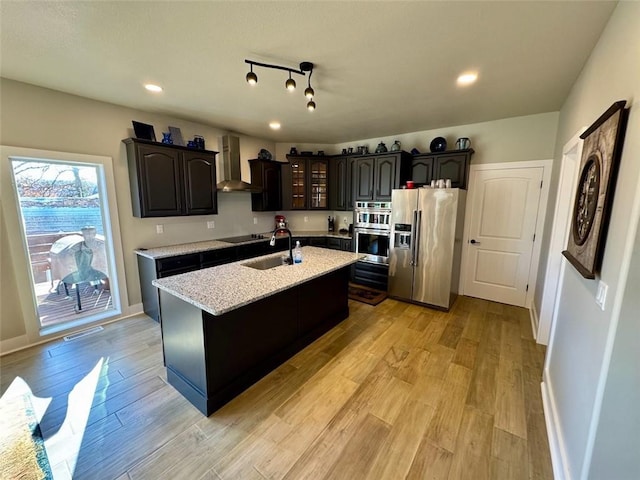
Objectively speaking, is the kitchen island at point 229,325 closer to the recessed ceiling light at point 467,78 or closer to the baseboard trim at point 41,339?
the baseboard trim at point 41,339

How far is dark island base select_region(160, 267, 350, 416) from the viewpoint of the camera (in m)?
1.91

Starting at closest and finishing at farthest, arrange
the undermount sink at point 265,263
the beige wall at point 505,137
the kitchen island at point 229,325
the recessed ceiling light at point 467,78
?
1. the kitchen island at point 229,325
2. the recessed ceiling light at point 467,78
3. the undermount sink at point 265,263
4. the beige wall at point 505,137

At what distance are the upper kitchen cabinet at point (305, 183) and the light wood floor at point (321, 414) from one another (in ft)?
9.54

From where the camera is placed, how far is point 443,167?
13.0 feet

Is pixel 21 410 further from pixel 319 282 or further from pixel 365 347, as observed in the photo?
pixel 365 347

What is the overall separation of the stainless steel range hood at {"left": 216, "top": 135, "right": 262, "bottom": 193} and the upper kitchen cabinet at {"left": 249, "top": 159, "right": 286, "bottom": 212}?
0.45 m

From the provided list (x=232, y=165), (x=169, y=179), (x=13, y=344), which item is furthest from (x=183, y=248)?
(x=13, y=344)

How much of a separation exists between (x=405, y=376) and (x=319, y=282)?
1216 mm

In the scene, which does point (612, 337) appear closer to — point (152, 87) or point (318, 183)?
point (152, 87)

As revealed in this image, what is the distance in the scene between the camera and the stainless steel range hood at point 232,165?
4.16 metres

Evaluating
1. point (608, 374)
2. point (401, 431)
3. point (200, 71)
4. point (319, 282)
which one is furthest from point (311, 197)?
point (608, 374)

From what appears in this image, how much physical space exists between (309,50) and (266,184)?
119 inches

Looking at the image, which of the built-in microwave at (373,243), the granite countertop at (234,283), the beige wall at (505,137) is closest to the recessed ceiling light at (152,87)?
the granite countertop at (234,283)

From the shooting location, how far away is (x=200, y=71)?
7.61ft
